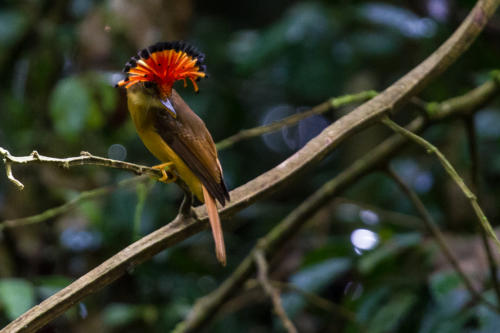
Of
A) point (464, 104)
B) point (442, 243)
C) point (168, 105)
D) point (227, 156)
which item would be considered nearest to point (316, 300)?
point (442, 243)

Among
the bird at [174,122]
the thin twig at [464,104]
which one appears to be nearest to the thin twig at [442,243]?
the thin twig at [464,104]

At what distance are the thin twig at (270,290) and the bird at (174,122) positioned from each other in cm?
42

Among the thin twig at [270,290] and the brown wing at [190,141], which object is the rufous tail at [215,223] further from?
the thin twig at [270,290]

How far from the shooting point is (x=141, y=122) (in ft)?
5.77

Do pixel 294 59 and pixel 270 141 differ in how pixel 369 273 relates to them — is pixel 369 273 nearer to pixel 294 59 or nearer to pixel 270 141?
pixel 294 59

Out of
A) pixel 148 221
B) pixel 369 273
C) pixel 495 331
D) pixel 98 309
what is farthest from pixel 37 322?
pixel 98 309

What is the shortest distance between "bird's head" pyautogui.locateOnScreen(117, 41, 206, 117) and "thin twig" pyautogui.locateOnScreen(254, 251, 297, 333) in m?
0.75

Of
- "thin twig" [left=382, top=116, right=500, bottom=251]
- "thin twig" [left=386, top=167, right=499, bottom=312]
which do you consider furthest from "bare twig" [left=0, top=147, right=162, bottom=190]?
"thin twig" [left=386, top=167, right=499, bottom=312]

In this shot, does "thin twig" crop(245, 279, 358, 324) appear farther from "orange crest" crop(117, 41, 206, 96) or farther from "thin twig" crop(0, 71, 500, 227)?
"orange crest" crop(117, 41, 206, 96)

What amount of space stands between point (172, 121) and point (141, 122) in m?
0.09

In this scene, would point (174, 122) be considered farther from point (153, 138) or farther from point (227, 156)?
point (227, 156)

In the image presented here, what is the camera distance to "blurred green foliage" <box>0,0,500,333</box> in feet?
8.83

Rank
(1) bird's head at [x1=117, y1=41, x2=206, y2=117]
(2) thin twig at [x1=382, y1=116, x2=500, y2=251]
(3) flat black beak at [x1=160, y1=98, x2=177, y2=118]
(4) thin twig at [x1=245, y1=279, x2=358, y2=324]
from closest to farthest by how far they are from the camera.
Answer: (2) thin twig at [x1=382, y1=116, x2=500, y2=251], (1) bird's head at [x1=117, y1=41, x2=206, y2=117], (3) flat black beak at [x1=160, y1=98, x2=177, y2=118], (4) thin twig at [x1=245, y1=279, x2=358, y2=324]

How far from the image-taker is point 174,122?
1.79 metres
